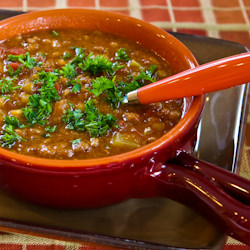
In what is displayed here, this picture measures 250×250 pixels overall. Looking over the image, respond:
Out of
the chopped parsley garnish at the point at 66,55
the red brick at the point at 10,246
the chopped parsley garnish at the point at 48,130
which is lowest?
the red brick at the point at 10,246

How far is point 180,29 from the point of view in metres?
3.14

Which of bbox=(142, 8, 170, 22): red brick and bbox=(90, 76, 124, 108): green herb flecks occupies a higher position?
bbox=(142, 8, 170, 22): red brick

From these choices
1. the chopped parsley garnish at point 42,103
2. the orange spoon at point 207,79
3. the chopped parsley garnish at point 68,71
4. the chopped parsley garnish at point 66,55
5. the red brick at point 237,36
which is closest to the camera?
the orange spoon at point 207,79

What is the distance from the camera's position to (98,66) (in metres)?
2.12

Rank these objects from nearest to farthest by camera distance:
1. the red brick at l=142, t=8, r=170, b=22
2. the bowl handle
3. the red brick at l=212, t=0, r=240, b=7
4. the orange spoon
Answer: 1. the bowl handle
2. the orange spoon
3. the red brick at l=142, t=8, r=170, b=22
4. the red brick at l=212, t=0, r=240, b=7

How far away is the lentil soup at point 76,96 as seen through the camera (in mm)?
1796

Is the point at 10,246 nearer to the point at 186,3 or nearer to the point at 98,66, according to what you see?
the point at 98,66

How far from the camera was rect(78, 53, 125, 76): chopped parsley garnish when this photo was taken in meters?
2.12

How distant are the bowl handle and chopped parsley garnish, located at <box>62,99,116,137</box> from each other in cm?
29

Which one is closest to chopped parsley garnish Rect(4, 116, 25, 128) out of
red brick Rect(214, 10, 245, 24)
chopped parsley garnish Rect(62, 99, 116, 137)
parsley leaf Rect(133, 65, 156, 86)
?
chopped parsley garnish Rect(62, 99, 116, 137)

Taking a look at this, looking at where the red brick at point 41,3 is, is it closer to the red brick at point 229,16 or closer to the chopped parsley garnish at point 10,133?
the red brick at point 229,16

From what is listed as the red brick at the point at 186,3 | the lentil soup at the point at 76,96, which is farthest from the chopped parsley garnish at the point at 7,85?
the red brick at the point at 186,3

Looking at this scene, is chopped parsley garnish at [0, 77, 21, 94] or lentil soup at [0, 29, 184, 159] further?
chopped parsley garnish at [0, 77, 21, 94]

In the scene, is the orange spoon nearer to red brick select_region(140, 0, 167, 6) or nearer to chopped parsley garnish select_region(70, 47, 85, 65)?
chopped parsley garnish select_region(70, 47, 85, 65)
